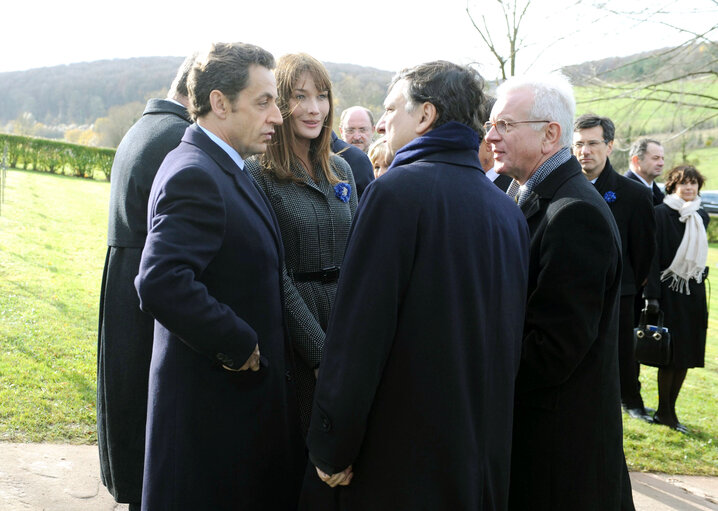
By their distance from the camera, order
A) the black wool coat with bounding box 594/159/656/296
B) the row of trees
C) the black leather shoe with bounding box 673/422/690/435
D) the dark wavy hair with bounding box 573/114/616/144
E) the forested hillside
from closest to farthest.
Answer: the dark wavy hair with bounding box 573/114/616/144 → the black wool coat with bounding box 594/159/656/296 → the black leather shoe with bounding box 673/422/690/435 → the row of trees → the forested hillside

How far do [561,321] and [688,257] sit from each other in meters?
4.26

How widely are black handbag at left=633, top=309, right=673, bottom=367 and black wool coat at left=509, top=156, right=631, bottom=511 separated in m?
3.20

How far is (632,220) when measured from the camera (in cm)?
516

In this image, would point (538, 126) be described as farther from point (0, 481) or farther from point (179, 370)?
point (0, 481)

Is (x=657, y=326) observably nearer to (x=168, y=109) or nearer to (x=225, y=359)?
(x=168, y=109)

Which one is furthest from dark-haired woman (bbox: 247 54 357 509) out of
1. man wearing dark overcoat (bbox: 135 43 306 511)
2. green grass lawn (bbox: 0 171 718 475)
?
green grass lawn (bbox: 0 171 718 475)

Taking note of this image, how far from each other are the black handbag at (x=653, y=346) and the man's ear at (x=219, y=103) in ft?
14.0

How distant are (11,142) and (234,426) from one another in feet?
104

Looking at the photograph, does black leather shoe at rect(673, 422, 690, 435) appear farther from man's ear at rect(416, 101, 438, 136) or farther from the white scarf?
man's ear at rect(416, 101, 438, 136)

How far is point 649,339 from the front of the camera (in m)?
5.38

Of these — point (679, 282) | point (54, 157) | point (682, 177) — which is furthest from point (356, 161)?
point (54, 157)

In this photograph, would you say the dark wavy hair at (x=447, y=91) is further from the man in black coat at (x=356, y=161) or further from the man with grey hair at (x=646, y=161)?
the man with grey hair at (x=646, y=161)

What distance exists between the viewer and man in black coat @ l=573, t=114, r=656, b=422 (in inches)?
200

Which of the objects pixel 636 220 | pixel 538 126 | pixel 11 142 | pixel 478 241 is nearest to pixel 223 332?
pixel 478 241
